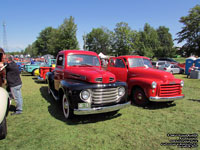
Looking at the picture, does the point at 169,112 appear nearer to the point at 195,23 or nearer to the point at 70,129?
the point at 70,129

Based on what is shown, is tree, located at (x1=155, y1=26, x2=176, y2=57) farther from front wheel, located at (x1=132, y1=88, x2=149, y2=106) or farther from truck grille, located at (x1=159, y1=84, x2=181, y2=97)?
front wheel, located at (x1=132, y1=88, x2=149, y2=106)

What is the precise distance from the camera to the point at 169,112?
493cm

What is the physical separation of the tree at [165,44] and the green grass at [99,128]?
53.5 m

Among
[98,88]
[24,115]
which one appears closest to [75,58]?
[98,88]

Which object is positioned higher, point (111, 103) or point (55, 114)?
point (111, 103)

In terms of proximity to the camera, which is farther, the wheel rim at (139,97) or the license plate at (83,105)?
the wheel rim at (139,97)

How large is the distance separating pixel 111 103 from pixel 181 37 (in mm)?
40812

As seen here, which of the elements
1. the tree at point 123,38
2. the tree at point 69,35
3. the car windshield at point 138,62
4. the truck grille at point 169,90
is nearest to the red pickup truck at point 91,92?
the truck grille at point 169,90

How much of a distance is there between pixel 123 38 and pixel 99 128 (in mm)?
31523

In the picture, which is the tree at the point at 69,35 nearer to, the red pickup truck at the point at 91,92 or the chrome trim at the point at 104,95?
the red pickup truck at the point at 91,92

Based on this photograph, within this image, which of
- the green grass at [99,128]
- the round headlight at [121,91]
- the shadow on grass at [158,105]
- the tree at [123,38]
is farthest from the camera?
the tree at [123,38]

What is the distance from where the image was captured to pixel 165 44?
2376 inches

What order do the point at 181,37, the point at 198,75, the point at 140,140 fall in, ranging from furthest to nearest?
1. the point at 181,37
2. the point at 198,75
3. the point at 140,140

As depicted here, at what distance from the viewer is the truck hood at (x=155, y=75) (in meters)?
5.12
